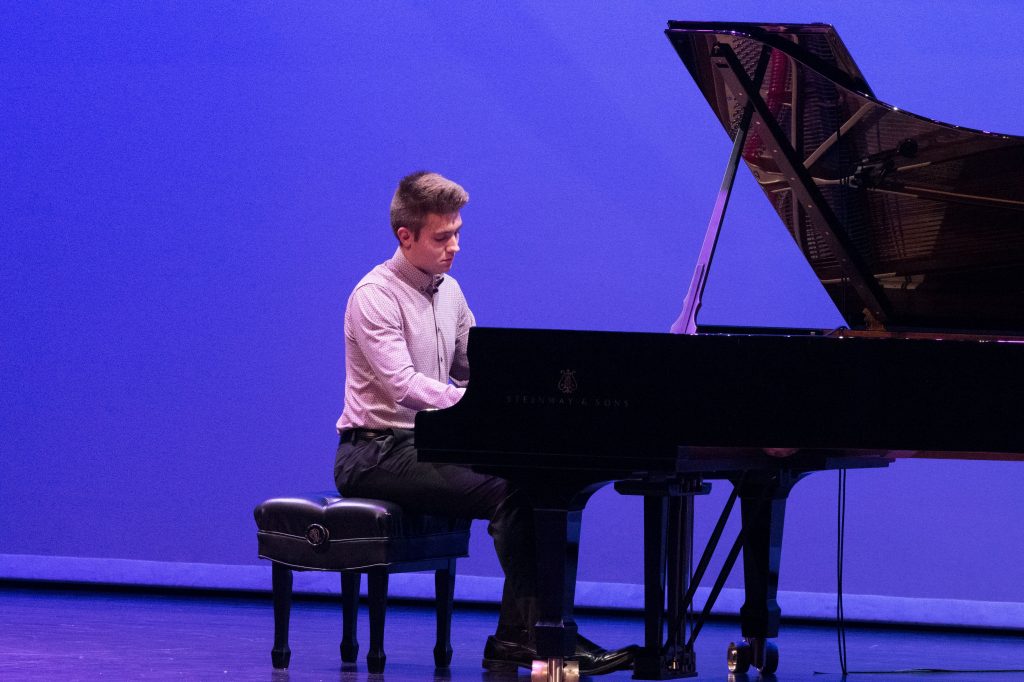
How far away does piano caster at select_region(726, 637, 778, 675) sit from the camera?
380 centimetres

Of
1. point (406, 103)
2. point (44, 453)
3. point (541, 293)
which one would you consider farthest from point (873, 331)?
point (44, 453)

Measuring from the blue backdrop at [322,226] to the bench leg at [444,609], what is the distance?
1897mm

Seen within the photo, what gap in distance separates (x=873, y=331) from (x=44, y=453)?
3.79 metres

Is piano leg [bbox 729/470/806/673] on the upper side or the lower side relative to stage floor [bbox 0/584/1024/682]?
upper

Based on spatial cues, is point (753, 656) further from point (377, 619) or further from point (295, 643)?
point (295, 643)

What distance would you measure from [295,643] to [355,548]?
99 cm

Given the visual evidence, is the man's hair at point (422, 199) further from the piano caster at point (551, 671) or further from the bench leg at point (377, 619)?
the piano caster at point (551, 671)

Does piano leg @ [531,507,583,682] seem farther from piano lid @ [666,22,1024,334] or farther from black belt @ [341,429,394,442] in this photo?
piano lid @ [666,22,1024,334]

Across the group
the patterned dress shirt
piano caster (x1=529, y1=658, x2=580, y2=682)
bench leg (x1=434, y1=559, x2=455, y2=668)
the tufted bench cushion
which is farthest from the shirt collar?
piano caster (x1=529, y1=658, x2=580, y2=682)

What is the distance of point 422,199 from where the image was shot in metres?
3.66

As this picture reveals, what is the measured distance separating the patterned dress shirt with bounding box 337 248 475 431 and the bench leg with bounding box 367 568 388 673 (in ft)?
1.27

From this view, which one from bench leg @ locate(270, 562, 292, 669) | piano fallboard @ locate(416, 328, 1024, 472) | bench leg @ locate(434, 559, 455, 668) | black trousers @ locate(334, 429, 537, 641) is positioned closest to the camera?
piano fallboard @ locate(416, 328, 1024, 472)

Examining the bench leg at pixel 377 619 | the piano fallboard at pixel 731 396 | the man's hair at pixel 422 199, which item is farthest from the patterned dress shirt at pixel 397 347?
the piano fallboard at pixel 731 396

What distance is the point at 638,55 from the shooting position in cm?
568
